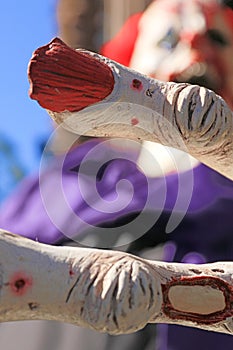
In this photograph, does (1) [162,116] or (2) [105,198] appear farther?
(2) [105,198]

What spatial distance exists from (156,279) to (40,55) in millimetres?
98

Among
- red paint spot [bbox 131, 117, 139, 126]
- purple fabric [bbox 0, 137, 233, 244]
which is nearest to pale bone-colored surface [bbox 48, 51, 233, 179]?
red paint spot [bbox 131, 117, 139, 126]

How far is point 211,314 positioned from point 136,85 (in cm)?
10

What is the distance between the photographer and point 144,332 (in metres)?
0.65

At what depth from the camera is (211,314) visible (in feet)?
0.99

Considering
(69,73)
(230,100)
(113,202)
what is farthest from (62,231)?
(69,73)

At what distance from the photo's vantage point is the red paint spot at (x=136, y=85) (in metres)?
0.33

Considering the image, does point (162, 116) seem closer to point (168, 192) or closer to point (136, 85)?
point (136, 85)

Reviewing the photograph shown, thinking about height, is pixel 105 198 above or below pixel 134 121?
below

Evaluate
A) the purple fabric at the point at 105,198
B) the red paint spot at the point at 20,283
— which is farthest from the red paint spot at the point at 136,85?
the purple fabric at the point at 105,198

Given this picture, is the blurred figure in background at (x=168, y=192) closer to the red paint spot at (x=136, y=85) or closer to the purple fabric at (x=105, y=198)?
the purple fabric at (x=105, y=198)

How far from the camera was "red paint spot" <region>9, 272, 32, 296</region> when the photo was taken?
0.27 m

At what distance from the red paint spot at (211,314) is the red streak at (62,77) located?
0.27 feet

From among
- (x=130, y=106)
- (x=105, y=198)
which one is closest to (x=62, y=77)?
(x=130, y=106)
